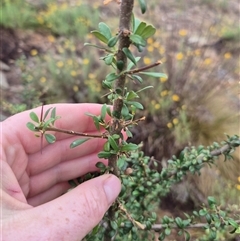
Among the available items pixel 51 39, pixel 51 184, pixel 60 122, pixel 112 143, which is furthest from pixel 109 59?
pixel 51 39

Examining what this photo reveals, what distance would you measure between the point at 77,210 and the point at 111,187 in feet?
0.49

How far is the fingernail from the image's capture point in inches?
48.5

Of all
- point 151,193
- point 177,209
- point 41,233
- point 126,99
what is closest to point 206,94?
point 177,209

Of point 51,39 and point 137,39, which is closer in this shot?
point 137,39

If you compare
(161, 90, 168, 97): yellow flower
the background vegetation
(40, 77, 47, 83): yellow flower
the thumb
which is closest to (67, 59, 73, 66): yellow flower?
the background vegetation

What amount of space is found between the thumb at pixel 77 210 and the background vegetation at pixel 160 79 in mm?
823

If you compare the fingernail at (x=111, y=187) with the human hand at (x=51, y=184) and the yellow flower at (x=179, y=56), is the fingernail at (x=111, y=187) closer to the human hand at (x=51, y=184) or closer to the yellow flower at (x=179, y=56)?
the human hand at (x=51, y=184)

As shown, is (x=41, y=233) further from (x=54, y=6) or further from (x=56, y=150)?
(x=54, y=6)

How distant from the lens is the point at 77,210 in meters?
1.14

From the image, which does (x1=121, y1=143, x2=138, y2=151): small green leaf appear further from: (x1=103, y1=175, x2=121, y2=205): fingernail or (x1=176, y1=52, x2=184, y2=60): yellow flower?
(x1=176, y1=52, x2=184, y2=60): yellow flower

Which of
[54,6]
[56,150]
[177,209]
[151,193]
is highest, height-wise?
[54,6]

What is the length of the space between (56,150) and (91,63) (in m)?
1.81

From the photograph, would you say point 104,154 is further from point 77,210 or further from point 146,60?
point 146,60

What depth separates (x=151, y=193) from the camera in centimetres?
171
